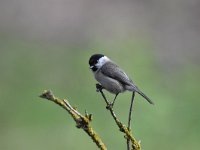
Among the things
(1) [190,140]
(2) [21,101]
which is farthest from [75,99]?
(1) [190,140]

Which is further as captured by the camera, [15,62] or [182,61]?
[182,61]

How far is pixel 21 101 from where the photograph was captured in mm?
11438

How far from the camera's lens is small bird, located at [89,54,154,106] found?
3.64 meters

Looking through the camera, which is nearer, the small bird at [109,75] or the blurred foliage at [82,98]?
the small bird at [109,75]

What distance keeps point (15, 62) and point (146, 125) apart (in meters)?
3.50

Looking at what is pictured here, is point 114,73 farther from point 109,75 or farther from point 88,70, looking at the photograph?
point 88,70

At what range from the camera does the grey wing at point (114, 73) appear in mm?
3740

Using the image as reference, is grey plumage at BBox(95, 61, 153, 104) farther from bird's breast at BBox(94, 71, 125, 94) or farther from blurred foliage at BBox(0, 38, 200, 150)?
blurred foliage at BBox(0, 38, 200, 150)

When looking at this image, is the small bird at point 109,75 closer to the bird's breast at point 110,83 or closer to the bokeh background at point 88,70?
the bird's breast at point 110,83

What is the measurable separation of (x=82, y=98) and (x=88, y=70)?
3.22ft

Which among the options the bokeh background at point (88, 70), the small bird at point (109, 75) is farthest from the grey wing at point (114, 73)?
the bokeh background at point (88, 70)

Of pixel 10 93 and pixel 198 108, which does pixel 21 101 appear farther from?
pixel 198 108

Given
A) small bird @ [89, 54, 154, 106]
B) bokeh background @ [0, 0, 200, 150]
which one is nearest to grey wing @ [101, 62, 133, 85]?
small bird @ [89, 54, 154, 106]

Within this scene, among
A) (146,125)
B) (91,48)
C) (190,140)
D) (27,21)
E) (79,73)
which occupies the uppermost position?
(27,21)
